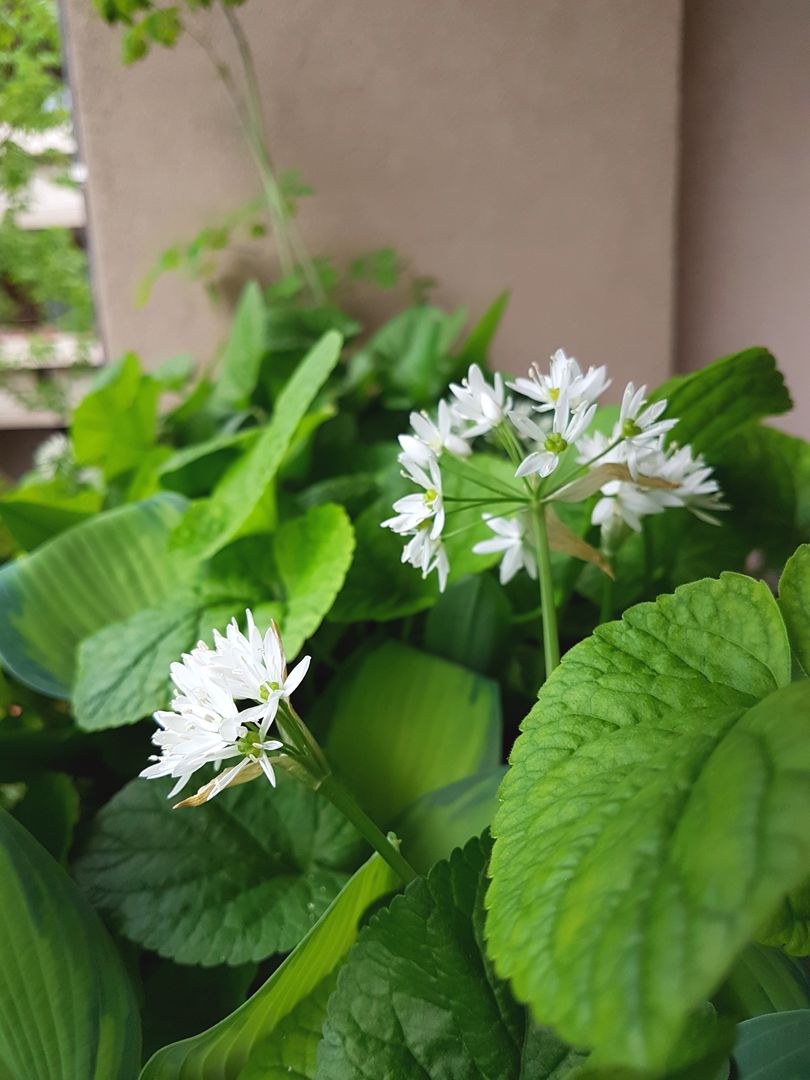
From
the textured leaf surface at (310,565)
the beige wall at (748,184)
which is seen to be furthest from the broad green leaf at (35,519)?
the beige wall at (748,184)

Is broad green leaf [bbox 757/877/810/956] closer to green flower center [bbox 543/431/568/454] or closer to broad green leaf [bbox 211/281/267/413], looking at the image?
green flower center [bbox 543/431/568/454]

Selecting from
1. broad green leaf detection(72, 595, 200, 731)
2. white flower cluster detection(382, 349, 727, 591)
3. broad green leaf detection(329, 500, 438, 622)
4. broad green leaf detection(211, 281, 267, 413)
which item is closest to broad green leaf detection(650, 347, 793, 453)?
white flower cluster detection(382, 349, 727, 591)

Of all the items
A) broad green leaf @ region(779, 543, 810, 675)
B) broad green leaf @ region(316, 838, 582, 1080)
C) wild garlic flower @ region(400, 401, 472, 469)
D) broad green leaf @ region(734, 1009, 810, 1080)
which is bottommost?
A: broad green leaf @ region(734, 1009, 810, 1080)

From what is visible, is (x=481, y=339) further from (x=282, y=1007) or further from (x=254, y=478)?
(x=282, y=1007)

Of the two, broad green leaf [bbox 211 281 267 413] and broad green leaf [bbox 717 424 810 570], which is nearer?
broad green leaf [bbox 717 424 810 570]

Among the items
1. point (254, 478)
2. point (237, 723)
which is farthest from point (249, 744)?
point (254, 478)

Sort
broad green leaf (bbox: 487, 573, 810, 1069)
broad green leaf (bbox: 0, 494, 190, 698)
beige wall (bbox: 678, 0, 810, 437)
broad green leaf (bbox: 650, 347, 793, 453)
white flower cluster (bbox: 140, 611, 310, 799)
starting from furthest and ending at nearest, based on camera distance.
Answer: beige wall (bbox: 678, 0, 810, 437), broad green leaf (bbox: 0, 494, 190, 698), broad green leaf (bbox: 650, 347, 793, 453), white flower cluster (bbox: 140, 611, 310, 799), broad green leaf (bbox: 487, 573, 810, 1069)

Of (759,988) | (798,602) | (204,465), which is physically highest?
(204,465)
